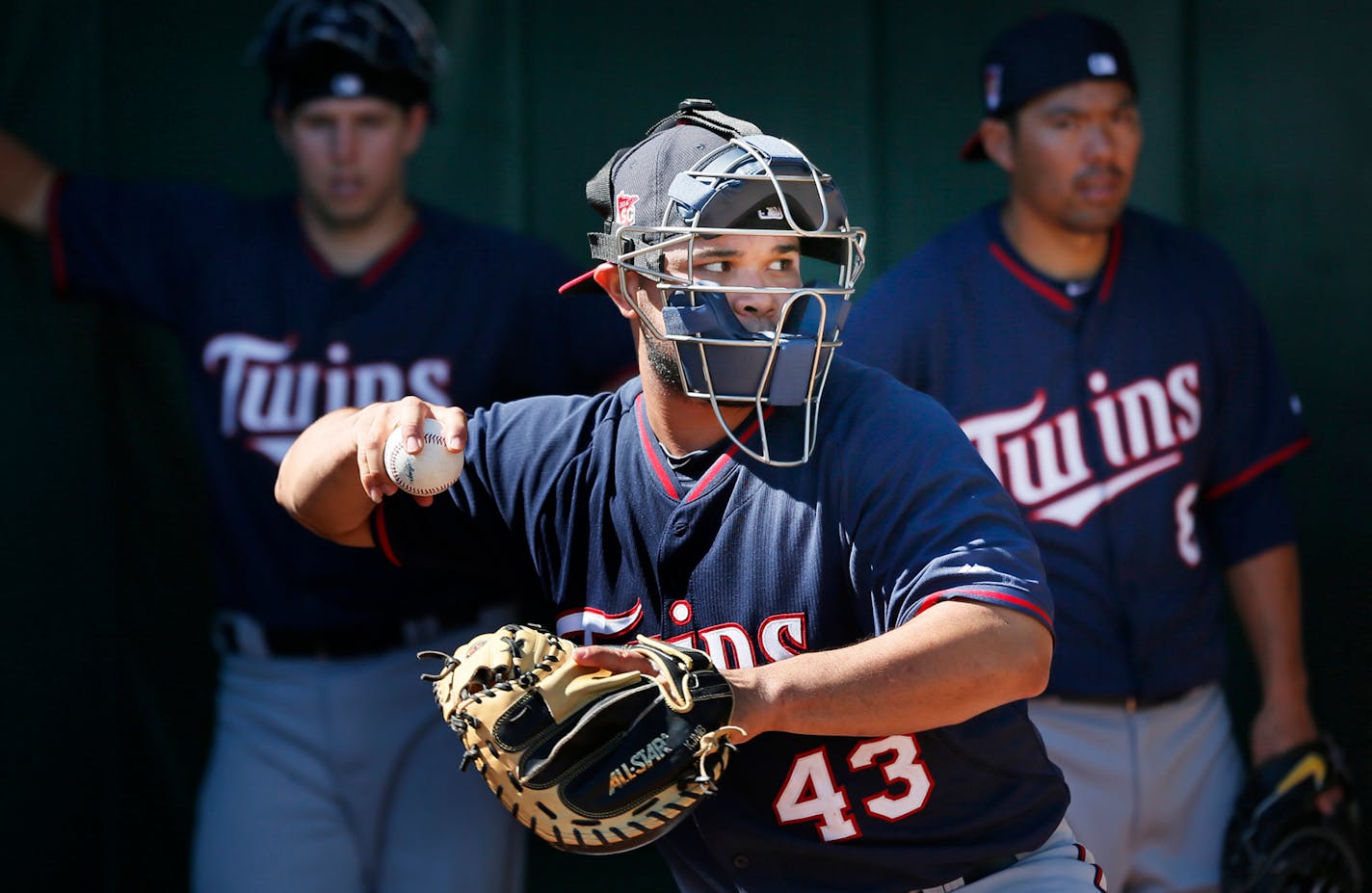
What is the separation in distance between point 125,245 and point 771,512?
1.73 meters

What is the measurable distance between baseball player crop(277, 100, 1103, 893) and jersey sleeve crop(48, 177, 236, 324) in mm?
1179

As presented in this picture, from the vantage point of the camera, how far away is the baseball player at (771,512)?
1.94 m

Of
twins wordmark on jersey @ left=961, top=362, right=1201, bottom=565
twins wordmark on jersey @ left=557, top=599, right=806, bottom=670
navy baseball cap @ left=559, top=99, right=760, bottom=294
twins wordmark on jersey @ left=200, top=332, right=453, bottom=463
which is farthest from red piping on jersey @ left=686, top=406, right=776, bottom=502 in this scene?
twins wordmark on jersey @ left=200, top=332, right=453, bottom=463

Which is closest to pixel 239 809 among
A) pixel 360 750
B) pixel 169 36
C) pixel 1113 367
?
pixel 360 750

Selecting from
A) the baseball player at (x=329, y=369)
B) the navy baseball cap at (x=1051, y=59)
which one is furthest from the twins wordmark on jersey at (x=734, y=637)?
the navy baseball cap at (x=1051, y=59)

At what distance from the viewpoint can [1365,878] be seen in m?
3.50

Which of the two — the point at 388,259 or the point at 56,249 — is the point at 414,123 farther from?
the point at 56,249

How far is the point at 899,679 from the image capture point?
171 cm

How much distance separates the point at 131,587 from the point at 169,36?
3.81 ft

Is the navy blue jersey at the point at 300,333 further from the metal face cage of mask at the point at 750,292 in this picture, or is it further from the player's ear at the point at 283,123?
the metal face cage of mask at the point at 750,292

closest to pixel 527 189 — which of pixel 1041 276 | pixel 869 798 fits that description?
pixel 1041 276

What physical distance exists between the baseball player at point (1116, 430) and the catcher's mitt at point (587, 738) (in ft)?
4.28

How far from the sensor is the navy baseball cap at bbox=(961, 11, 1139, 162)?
3.11 m

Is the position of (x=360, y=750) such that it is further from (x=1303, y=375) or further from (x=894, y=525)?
(x=1303, y=375)
